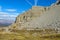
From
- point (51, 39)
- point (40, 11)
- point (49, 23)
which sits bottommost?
point (51, 39)

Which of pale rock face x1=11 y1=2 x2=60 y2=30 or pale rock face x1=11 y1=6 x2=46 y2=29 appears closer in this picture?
pale rock face x1=11 y1=2 x2=60 y2=30

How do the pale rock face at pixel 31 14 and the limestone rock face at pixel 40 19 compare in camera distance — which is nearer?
the limestone rock face at pixel 40 19

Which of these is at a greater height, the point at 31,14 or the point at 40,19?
the point at 31,14

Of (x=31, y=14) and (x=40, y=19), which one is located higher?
(x=31, y=14)

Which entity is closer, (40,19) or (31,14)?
(40,19)

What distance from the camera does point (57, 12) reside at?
9944 centimetres

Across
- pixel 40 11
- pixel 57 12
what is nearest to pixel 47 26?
pixel 57 12

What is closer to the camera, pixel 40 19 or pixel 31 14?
pixel 40 19

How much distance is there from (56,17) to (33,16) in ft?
101

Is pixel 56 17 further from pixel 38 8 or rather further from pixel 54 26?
pixel 38 8

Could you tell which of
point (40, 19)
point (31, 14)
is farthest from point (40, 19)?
point (31, 14)

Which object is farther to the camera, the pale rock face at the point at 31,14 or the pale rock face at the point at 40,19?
the pale rock face at the point at 31,14

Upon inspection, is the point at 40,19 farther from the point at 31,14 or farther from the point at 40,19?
the point at 31,14

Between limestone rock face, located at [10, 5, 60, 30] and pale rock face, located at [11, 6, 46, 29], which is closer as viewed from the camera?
limestone rock face, located at [10, 5, 60, 30]
